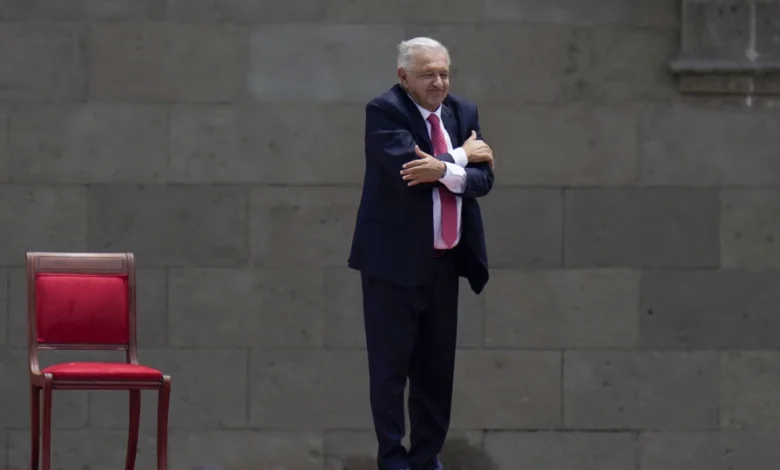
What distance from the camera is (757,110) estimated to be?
348 inches

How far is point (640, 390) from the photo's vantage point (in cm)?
889

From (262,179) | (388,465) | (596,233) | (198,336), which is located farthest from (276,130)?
(388,465)

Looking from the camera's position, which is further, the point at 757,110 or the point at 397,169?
the point at 757,110

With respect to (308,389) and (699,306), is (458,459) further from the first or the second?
(699,306)

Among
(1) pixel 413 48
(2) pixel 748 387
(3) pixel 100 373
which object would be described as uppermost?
(1) pixel 413 48

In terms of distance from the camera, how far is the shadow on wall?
8.87 m

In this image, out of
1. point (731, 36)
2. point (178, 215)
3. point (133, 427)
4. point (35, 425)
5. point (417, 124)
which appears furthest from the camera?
point (178, 215)

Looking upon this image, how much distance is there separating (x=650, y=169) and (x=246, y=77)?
2170 millimetres

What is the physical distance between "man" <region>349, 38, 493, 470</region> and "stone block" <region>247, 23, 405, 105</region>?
5.13ft

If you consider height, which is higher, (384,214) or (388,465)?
(384,214)

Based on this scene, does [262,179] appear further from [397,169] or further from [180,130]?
[397,169]

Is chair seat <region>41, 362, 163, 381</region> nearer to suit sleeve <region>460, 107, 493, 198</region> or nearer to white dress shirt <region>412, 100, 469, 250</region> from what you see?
white dress shirt <region>412, 100, 469, 250</region>

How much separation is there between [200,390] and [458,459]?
1.40m

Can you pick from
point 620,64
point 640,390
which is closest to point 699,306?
point 640,390
